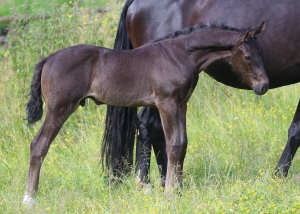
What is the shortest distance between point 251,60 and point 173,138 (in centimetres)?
87

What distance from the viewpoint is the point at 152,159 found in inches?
267

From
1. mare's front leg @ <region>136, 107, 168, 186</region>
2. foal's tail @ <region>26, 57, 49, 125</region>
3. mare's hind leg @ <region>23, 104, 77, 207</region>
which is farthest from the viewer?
mare's front leg @ <region>136, 107, 168, 186</region>

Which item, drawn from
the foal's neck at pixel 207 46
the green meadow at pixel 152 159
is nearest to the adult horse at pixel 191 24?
the green meadow at pixel 152 159

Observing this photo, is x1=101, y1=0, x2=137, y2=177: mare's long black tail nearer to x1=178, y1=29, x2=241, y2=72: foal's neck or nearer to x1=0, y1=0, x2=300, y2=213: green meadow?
x1=0, y1=0, x2=300, y2=213: green meadow

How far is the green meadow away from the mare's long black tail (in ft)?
0.55

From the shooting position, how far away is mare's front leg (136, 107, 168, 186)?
6.09 metres

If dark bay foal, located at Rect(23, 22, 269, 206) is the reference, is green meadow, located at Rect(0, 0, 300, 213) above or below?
below

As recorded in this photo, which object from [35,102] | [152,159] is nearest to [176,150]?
[35,102]

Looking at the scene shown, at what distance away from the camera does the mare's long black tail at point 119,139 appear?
6.12 meters

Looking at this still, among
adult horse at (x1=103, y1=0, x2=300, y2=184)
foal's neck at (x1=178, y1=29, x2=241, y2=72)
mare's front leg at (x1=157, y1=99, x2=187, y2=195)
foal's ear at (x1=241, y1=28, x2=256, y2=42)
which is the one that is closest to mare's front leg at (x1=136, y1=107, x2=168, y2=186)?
adult horse at (x1=103, y1=0, x2=300, y2=184)

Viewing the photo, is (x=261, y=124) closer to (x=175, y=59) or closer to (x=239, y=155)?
(x=239, y=155)

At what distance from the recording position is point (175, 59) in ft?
17.0

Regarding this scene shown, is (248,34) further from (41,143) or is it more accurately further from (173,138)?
(41,143)

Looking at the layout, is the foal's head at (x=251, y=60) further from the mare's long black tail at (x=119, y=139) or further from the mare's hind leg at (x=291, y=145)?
the mare's long black tail at (x=119, y=139)
